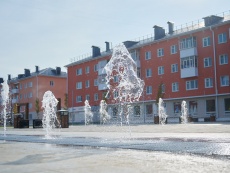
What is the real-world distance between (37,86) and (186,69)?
4007cm

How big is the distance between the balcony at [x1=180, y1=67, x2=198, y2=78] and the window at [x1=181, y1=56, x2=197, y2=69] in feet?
1.52

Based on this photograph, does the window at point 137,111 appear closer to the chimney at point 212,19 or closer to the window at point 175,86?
the window at point 175,86

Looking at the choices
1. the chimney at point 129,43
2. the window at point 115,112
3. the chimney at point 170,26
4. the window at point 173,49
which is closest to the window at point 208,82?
the window at point 173,49

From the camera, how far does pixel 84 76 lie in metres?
58.8

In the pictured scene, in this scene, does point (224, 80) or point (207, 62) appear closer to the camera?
point (224, 80)

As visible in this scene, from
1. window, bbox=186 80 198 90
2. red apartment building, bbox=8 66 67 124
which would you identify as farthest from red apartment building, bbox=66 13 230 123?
red apartment building, bbox=8 66 67 124

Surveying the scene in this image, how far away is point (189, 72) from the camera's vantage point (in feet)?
137

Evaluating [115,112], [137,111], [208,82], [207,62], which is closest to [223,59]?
[207,62]

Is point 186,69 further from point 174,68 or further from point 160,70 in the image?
point 160,70

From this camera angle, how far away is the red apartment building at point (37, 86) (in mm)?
72000

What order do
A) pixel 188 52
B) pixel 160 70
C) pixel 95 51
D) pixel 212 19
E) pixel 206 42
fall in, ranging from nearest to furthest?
pixel 206 42
pixel 212 19
pixel 188 52
pixel 160 70
pixel 95 51

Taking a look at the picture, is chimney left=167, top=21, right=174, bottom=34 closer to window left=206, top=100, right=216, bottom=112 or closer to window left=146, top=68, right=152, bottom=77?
window left=146, top=68, right=152, bottom=77

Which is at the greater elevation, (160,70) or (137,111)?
(160,70)

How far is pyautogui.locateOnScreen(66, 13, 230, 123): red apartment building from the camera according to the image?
39.1m
